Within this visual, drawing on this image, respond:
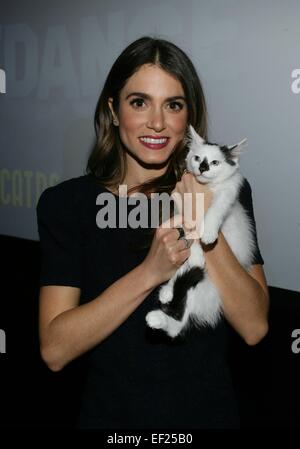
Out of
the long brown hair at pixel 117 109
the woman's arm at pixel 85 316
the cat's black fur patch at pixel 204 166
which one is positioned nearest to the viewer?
the woman's arm at pixel 85 316

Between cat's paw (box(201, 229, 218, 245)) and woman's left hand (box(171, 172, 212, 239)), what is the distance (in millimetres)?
27

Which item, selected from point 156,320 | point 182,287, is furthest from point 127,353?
point 182,287

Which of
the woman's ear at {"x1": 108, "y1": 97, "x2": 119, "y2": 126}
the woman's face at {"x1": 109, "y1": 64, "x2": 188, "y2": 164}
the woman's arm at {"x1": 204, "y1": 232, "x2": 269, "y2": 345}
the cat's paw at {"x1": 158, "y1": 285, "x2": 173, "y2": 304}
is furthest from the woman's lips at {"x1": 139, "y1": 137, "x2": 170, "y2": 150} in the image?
the cat's paw at {"x1": 158, "y1": 285, "x2": 173, "y2": 304}

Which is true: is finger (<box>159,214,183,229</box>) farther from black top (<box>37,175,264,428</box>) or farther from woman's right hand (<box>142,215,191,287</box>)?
black top (<box>37,175,264,428</box>)

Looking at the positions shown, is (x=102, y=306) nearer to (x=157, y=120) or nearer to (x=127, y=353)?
(x=127, y=353)

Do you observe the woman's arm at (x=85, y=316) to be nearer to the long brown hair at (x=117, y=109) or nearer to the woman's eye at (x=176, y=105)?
the long brown hair at (x=117, y=109)

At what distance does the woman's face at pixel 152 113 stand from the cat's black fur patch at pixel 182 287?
0.38 metres

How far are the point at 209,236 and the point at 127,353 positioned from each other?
423 mm

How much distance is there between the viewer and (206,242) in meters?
1.50

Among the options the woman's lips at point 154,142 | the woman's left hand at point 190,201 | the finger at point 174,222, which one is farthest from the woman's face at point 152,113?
the finger at point 174,222

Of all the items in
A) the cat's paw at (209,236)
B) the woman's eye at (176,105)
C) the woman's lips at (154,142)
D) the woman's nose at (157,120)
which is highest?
the woman's eye at (176,105)

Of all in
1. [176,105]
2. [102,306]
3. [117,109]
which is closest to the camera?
[102,306]

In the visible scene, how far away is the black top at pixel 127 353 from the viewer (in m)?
1.44

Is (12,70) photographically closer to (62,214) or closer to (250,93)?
(250,93)
